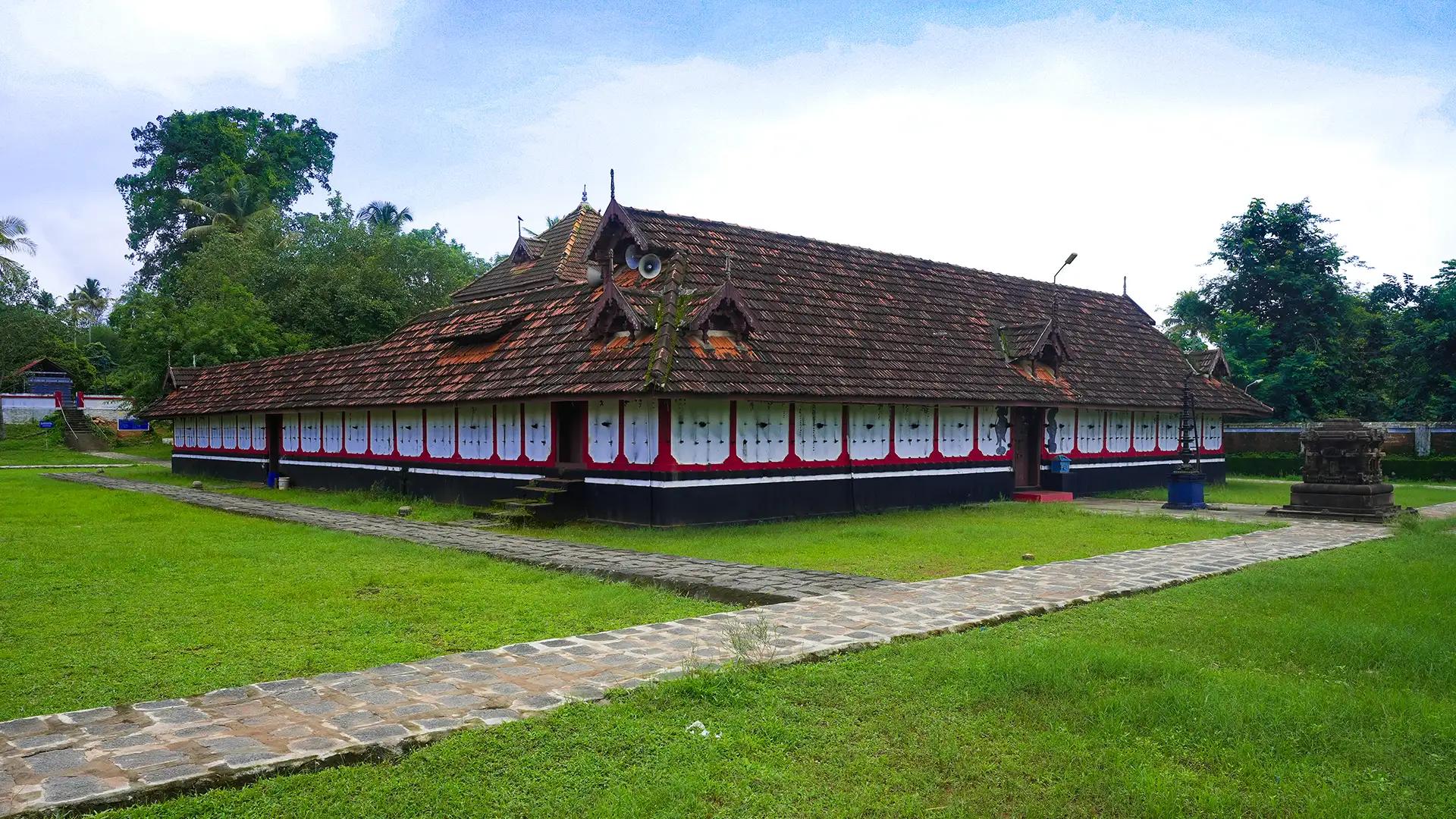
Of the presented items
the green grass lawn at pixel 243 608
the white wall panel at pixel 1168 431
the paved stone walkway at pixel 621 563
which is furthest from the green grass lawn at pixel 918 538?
the white wall panel at pixel 1168 431

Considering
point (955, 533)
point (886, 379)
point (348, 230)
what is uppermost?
point (348, 230)

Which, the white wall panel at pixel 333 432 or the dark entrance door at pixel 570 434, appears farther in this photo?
the white wall panel at pixel 333 432

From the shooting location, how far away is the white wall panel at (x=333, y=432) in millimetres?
21891

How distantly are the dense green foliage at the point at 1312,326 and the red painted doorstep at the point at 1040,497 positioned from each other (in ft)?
59.5

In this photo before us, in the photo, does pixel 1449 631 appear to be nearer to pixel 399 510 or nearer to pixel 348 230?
pixel 399 510

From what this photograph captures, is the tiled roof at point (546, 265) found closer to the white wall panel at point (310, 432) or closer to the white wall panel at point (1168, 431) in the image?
the white wall panel at point (310, 432)

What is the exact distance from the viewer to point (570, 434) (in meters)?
16.3

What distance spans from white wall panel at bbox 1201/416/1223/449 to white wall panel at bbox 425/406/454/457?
725 inches

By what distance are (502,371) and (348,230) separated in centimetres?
2438

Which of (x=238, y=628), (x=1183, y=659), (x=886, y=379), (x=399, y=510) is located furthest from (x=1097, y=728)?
(x=399, y=510)

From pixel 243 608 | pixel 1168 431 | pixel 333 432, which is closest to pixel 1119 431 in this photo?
pixel 1168 431

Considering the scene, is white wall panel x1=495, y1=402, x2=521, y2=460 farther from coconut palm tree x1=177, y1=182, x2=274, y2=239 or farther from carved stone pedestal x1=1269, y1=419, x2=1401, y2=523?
coconut palm tree x1=177, y1=182, x2=274, y2=239

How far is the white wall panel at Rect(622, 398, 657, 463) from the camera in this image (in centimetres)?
1449

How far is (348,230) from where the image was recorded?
37.9 metres
